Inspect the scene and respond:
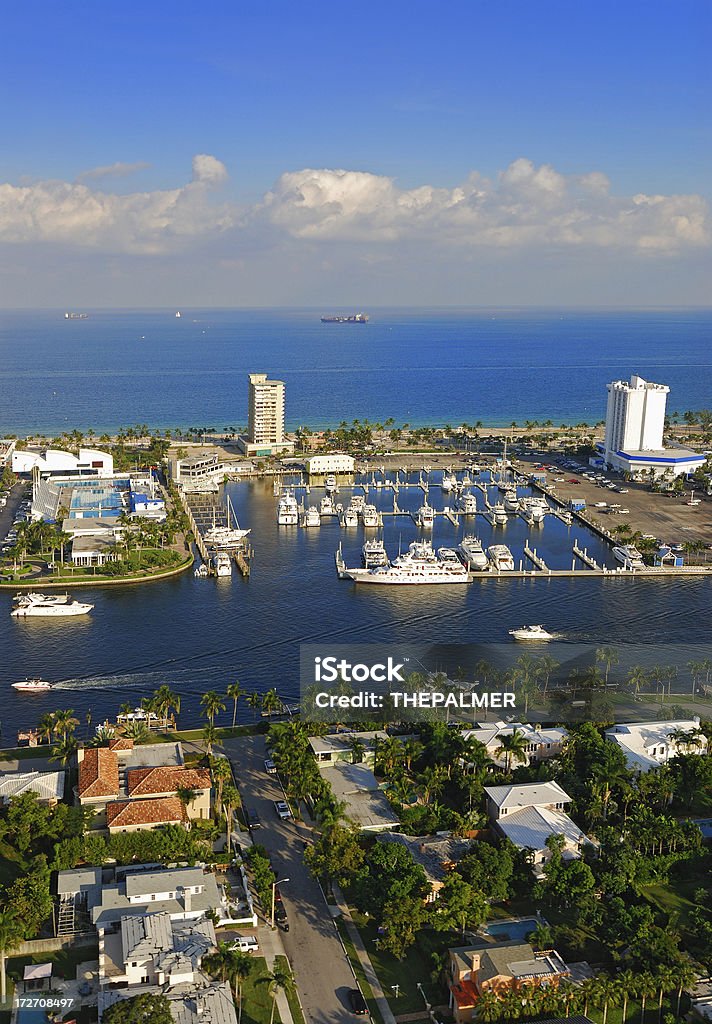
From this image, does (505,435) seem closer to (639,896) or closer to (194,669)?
(194,669)

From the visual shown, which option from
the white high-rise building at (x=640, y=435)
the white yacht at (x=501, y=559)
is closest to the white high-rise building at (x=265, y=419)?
the white high-rise building at (x=640, y=435)

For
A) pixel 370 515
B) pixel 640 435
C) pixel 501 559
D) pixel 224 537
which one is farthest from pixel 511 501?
pixel 224 537

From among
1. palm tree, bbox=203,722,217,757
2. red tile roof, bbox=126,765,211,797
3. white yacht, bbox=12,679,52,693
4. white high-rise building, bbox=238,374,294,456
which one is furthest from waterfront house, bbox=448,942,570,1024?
white high-rise building, bbox=238,374,294,456

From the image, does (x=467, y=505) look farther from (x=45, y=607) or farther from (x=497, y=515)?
(x=45, y=607)

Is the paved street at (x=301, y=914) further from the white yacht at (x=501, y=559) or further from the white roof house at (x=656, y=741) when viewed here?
the white yacht at (x=501, y=559)

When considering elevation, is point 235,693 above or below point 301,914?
above
